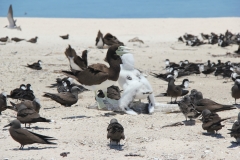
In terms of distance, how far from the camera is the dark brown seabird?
34.8 ft

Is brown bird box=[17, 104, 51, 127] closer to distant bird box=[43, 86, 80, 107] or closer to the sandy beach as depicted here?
the sandy beach

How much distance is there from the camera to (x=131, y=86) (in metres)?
10.9

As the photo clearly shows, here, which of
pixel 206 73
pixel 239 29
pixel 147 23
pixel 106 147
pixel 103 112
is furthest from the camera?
pixel 147 23

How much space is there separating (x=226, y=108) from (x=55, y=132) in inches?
135

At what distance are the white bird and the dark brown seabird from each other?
41 cm

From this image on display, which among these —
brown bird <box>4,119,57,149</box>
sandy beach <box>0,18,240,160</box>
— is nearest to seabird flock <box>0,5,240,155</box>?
brown bird <box>4,119,57,149</box>

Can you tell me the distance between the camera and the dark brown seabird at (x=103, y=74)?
10617mm

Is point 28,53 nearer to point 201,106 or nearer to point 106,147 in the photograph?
point 201,106

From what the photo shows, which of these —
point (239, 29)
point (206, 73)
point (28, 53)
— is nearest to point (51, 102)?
point (206, 73)

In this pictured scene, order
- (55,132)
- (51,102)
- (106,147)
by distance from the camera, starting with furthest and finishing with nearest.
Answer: (51,102) → (55,132) → (106,147)

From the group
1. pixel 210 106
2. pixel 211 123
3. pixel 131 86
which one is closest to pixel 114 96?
pixel 131 86

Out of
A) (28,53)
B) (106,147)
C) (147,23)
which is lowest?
(106,147)

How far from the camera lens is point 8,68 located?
17.9m

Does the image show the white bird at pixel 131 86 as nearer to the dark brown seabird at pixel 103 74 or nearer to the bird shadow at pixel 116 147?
the dark brown seabird at pixel 103 74
